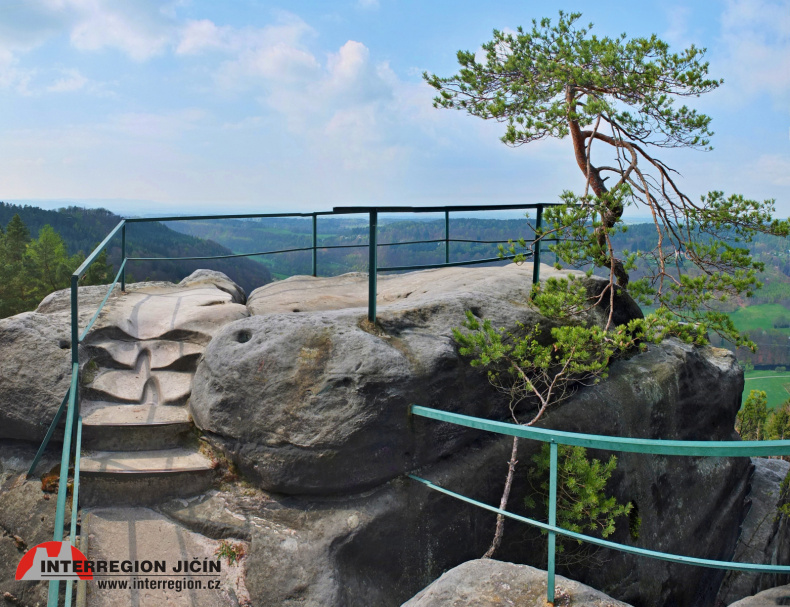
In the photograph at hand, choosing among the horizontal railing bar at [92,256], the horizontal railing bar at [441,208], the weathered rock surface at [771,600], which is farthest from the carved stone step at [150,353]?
the weathered rock surface at [771,600]

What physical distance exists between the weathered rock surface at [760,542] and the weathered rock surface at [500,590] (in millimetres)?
5155

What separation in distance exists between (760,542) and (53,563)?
756cm

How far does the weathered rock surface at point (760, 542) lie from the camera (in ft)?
22.7

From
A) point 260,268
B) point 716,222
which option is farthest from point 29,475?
point 260,268

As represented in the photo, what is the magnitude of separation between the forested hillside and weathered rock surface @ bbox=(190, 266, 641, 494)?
24.6 ft

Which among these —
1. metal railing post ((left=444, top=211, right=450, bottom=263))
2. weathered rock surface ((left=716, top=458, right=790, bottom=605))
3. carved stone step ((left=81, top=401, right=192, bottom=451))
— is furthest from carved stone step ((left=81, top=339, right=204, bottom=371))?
weathered rock surface ((left=716, top=458, right=790, bottom=605))

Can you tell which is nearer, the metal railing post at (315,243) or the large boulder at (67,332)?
the large boulder at (67,332)

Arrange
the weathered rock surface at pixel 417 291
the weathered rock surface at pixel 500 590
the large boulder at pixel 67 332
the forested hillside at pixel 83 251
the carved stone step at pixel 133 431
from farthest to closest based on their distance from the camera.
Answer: the forested hillside at pixel 83 251 < the weathered rock surface at pixel 417 291 < the large boulder at pixel 67 332 < the carved stone step at pixel 133 431 < the weathered rock surface at pixel 500 590

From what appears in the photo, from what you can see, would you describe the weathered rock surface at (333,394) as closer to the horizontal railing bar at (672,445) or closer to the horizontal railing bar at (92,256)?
the horizontal railing bar at (92,256)

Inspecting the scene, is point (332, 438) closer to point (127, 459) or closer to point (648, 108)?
point (127, 459)

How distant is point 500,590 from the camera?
2.92m

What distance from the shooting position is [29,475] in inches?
178

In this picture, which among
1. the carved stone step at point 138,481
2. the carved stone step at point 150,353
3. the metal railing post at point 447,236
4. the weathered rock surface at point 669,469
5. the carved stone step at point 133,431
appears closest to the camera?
the carved stone step at point 138,481

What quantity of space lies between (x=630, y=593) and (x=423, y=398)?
110 inches
